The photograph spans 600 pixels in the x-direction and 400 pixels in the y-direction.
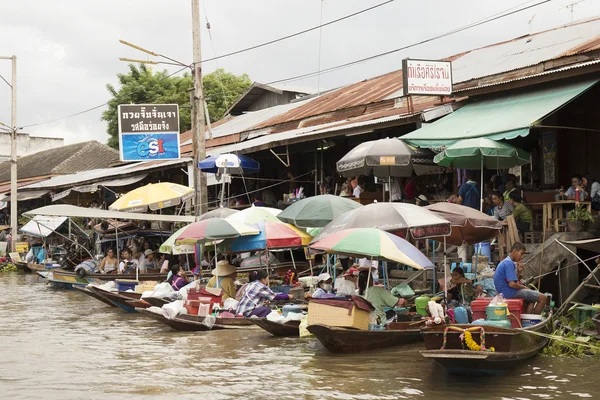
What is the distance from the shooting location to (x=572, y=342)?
10633 mm

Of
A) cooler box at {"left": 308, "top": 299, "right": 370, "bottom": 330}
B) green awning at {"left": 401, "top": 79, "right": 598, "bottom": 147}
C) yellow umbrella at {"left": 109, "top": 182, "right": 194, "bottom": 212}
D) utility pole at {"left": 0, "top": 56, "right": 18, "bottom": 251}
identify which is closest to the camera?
cooler box at {"left": 308, "top": 299, "right": 370, "bottom": 330}

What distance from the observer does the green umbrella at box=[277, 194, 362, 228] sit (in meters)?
15.0

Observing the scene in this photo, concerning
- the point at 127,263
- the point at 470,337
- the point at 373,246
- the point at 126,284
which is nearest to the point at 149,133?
the point at 127,263

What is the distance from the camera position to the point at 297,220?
15266 mm

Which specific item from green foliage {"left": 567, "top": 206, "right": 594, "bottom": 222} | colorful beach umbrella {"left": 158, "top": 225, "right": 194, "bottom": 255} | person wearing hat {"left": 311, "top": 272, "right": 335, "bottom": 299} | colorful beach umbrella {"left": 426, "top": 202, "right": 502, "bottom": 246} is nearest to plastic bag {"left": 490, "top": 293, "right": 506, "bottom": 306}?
colorful beach umbrella {"left": 426, "top": 202, "right": 502, "bottom": 246}

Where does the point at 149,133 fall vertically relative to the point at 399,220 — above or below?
above

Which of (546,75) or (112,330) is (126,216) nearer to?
(112,330)

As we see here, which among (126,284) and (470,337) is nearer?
(470,337)

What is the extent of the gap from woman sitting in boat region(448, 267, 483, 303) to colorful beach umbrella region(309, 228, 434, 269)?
1028mm

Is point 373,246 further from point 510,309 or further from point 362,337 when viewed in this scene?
point 510,309

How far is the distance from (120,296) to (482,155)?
8.38 m

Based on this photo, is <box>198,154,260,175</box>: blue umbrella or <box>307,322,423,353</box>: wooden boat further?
<box>198,154,260,175</box>: blue umbrella

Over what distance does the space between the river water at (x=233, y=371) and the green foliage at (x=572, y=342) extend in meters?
0.17

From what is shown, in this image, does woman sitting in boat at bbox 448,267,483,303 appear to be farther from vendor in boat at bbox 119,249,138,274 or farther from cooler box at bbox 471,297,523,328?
vendor in boat at bbox 119,249,138,274
